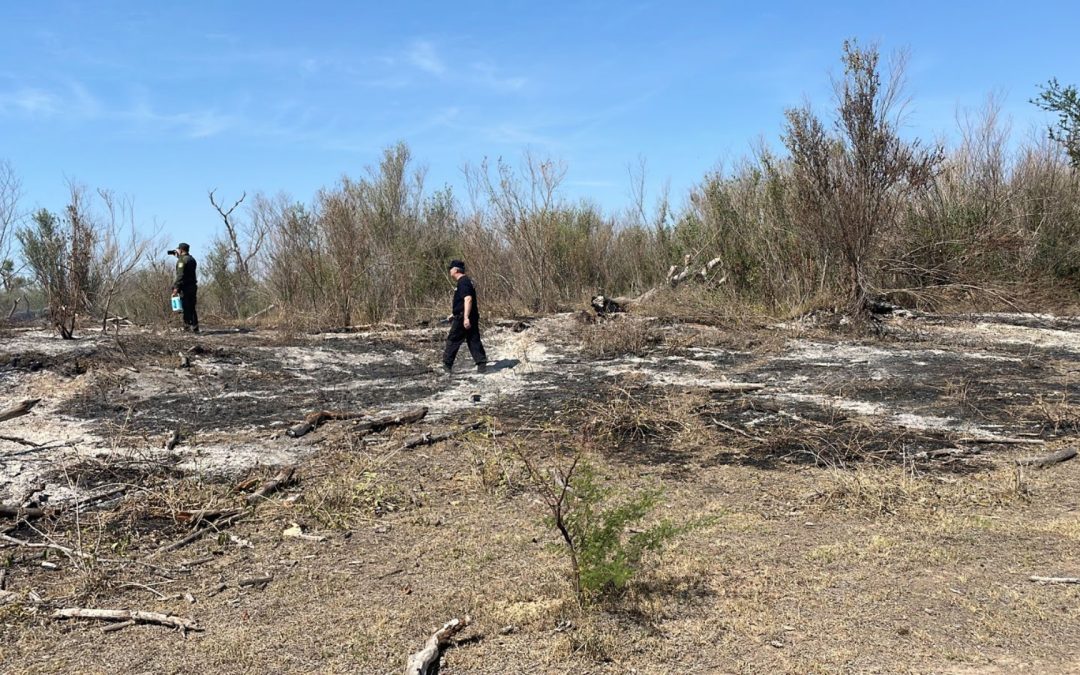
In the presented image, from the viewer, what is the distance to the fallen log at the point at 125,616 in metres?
3.46

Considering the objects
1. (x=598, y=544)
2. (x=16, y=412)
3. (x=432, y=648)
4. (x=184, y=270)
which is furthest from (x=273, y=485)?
(x=184, y=270)

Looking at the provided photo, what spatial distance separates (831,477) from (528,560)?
7.81ft

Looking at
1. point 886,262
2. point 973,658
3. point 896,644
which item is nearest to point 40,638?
point 896,644

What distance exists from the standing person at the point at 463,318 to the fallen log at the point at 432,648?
20.7 feet

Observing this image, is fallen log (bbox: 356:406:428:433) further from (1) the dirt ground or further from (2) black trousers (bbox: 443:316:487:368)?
(2) black trousers (bbox: 443:316:487:368)

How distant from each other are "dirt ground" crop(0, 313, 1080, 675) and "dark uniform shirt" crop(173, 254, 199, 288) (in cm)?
466

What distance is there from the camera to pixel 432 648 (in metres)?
3.09

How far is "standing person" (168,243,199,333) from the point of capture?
45.6ft

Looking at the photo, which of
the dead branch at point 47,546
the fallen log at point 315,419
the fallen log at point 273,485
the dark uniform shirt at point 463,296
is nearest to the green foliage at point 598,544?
the fallen log at point 273,485

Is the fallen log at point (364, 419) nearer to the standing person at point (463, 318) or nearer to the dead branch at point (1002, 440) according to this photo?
the standing person at point (463, 318)

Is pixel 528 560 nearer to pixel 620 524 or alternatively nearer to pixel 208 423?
pixel 620 524

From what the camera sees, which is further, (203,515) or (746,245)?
(746,245)

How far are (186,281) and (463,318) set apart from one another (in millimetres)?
7135

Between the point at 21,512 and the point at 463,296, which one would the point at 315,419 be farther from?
the point at 463,296
